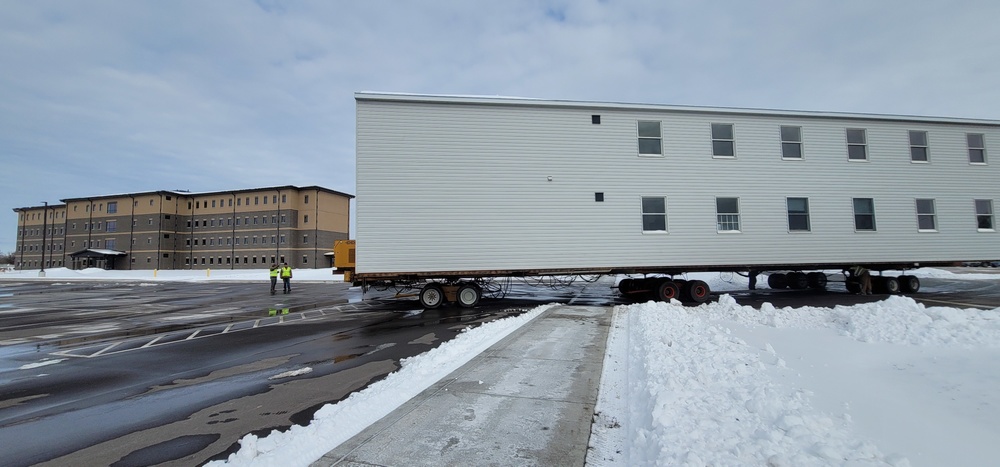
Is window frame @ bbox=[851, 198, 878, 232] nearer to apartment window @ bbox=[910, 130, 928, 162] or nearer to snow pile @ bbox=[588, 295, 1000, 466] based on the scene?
apartment window @ bbox=[910, 130, 928, 162]

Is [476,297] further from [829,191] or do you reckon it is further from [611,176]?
[829,191]

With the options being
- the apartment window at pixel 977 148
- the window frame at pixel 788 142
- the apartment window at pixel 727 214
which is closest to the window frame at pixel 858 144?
the window frame at pixel 788 142

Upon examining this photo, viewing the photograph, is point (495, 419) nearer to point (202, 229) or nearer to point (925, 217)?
point (925, 217)

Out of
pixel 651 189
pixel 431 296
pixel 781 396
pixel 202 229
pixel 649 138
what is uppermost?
pixel 202 229

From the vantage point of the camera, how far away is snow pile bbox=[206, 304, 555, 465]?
3.48m

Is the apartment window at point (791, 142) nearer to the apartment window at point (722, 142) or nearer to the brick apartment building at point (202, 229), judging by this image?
the apartment window at point (722, 142)

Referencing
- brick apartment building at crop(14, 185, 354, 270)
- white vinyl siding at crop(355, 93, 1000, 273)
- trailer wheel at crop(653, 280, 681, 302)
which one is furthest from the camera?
brick apartment building at crop(14, 185, 354, 270)

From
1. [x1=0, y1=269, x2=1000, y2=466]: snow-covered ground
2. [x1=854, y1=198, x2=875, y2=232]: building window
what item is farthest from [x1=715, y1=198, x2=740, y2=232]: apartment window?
[x1=0, y1=269, x2=1000, y2=466]: snow-covered ground

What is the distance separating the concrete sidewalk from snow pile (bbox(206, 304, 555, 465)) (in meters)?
0.16

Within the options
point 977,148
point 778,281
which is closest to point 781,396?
point 778,281

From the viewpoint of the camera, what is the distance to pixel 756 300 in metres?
15.6

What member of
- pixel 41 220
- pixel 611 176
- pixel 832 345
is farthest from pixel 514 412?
pixel 41 220

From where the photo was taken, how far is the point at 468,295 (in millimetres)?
14570

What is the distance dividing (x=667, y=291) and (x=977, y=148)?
14.5 m
